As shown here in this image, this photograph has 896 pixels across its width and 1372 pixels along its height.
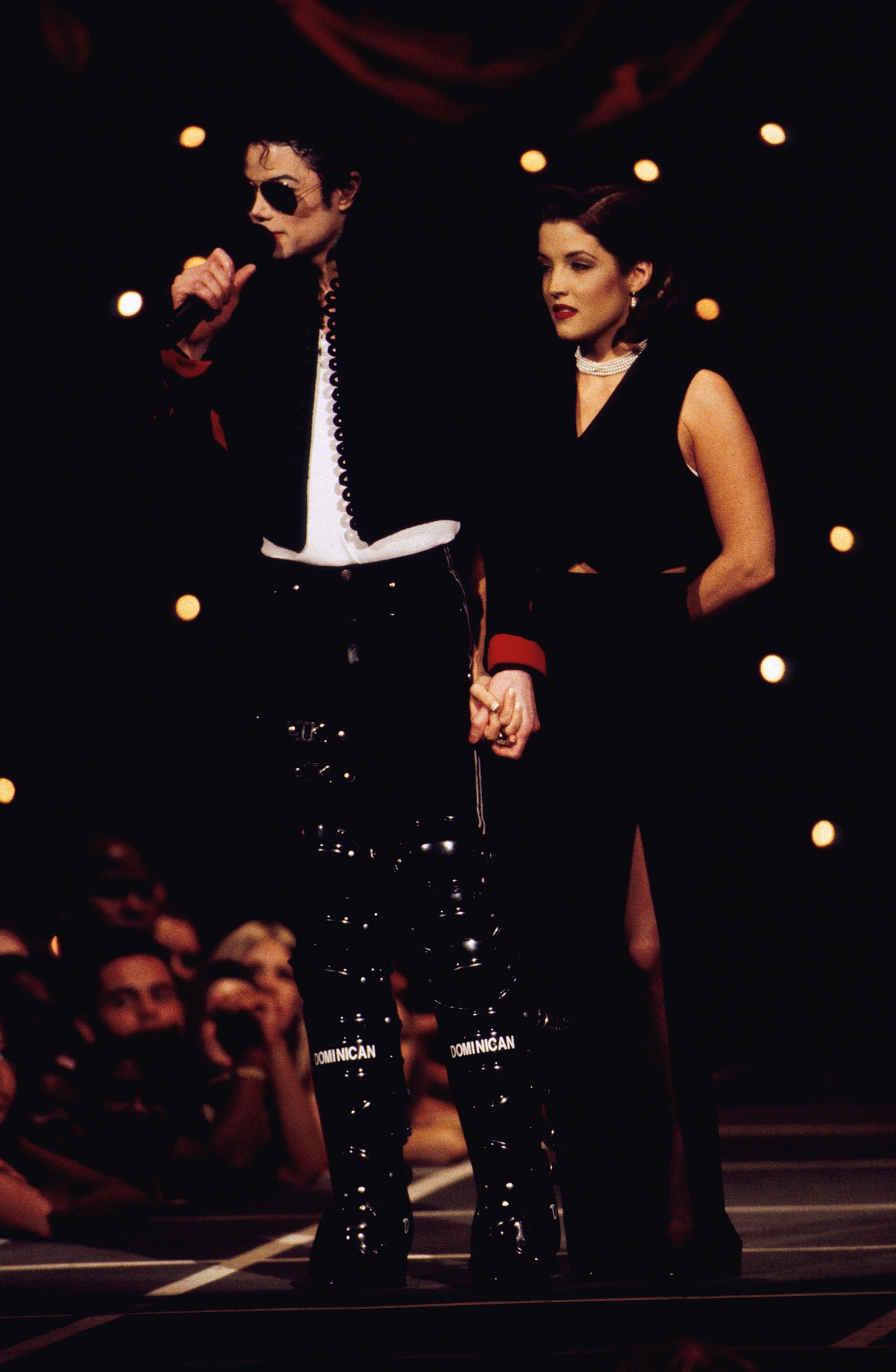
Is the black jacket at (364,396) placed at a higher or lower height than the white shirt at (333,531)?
higher

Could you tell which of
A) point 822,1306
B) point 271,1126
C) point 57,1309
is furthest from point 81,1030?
point 822,1306

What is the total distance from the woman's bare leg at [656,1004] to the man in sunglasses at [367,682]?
0.51ft

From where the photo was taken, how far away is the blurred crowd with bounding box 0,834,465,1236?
3078mm

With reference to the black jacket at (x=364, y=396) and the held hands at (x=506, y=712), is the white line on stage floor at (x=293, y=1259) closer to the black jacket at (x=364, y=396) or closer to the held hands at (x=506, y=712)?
the held hands at (x=506, y=712)

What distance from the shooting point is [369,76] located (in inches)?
134

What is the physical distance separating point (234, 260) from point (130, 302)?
107 cm

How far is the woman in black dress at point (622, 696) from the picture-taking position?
2.38m

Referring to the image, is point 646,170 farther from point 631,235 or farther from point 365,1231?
point 365,1231

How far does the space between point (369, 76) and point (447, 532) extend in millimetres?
1258

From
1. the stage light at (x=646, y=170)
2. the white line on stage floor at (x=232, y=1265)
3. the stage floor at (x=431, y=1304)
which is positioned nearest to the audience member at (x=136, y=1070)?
the stage floor at (x=431, y=1304)

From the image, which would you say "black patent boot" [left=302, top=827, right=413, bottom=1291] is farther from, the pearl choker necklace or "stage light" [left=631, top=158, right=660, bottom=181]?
"stage light" [left=631, top=158, right=660, bottom=181]

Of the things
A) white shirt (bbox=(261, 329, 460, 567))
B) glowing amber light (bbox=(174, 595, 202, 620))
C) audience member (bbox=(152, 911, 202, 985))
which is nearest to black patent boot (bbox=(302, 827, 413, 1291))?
white shirt (bbox=(261, 329, 460, 567))

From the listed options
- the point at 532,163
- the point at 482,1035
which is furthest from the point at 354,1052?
the point at 532,163

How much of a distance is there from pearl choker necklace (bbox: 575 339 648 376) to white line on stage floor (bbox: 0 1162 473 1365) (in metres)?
1.28
